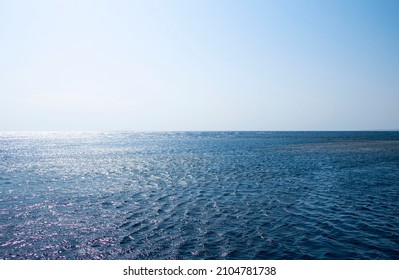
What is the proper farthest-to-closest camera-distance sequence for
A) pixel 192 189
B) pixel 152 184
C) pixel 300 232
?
pixel 152 184
pixel 192 189
pixel 300 232

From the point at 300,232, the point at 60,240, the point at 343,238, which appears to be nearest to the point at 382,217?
the point at 343,238

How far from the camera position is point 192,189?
2522 centimetres

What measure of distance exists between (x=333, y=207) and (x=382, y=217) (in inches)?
121

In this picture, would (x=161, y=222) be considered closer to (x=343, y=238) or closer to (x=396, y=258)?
(x=343, y=238)

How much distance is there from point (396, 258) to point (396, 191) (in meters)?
15.2

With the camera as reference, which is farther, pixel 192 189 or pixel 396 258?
pixel 192 189

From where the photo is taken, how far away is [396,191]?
23.1 metres

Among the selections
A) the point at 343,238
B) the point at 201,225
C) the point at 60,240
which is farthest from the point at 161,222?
the point at 343,238

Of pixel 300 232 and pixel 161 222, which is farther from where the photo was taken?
pixel 161 222
